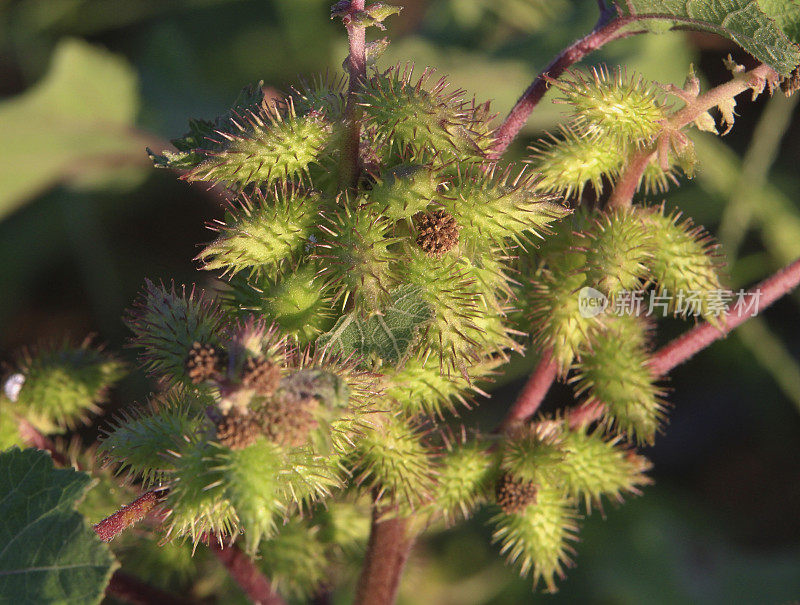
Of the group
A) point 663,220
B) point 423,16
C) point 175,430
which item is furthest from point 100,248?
point 663,220

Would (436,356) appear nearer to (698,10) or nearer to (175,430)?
(175,430)

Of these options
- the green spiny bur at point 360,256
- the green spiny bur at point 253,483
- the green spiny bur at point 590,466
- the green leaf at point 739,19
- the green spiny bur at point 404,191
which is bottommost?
the green spiny bur at point 590,466

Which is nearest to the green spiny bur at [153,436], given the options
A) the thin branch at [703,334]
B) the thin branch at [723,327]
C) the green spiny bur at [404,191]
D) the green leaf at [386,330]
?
the green leaf at [386,330]

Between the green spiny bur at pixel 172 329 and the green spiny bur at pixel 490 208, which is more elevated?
the green spiny bur at pixel 490 208

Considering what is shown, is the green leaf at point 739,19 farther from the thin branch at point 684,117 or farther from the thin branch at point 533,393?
A: the thin branch at point 533,393

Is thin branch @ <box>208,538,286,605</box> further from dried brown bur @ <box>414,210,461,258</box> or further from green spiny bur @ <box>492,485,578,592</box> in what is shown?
dried brown bur @ <box>414,210,461,258</box>

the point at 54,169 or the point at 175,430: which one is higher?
the point at 175,430
